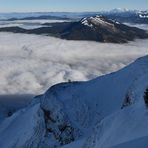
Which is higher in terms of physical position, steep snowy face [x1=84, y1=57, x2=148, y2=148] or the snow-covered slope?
steep snowy face [x1=84, y1=57, x2=148, y2=148]

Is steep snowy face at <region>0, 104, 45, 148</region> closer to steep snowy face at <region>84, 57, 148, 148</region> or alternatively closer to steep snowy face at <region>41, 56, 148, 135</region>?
steep snowy face at <region>41, 56, 148, 135</region>

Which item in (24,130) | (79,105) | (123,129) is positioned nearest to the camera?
(123,129)

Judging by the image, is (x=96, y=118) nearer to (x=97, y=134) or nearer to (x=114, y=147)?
(x=97, y=134)

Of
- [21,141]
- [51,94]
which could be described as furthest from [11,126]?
[51,94]

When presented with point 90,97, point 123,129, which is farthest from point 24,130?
point 123,129

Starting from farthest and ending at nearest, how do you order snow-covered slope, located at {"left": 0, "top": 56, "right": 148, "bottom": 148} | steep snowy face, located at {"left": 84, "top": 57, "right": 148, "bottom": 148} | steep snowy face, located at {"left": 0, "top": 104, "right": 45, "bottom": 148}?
steep snowy face, located at {"left": 0, "top": 104, "right": 45, "bottom": 148} → snow-covered slope, located at {"left": 0, "top": 56, "right": 148, "bottom": 148} → steep snowy face, located at {"left": 84, "top": 57, "right": 148, "bottom": 148}

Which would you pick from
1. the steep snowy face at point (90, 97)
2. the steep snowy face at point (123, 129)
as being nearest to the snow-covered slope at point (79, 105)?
the steep snowy face at point (90, 97)

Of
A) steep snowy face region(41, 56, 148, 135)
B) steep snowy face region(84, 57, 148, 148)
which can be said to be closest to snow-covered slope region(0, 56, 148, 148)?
steep snowy face region(41, 56, 148, 135)

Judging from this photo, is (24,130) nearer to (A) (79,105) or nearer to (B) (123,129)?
(A) (79,105)

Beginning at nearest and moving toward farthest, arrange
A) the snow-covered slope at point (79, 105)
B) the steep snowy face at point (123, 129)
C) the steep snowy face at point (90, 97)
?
the steep snowy face at point (123, 129), the snow-covered slope at point (79, 105), the steep snowy face at point (90, 97)

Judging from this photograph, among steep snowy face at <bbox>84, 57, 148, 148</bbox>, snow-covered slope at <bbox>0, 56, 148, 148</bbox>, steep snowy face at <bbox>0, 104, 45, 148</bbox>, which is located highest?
steep snowy face at <bbox>84, 57, 148, 148</bbox>

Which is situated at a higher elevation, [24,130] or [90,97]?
[90,97]

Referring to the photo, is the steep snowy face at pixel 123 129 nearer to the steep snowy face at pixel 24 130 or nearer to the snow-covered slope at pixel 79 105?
the snow-covered slope at pixel 79 105
